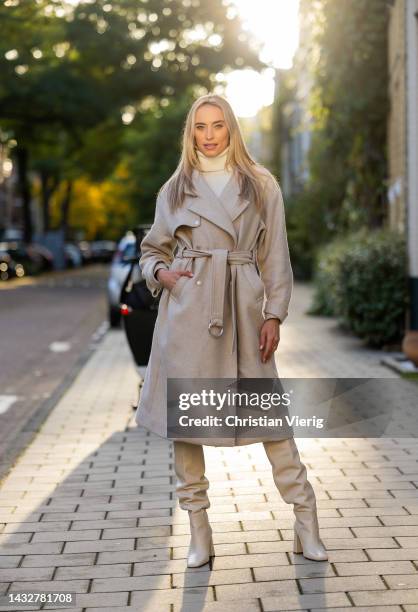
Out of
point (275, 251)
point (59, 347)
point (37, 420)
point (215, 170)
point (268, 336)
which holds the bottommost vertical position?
point (59, 347)

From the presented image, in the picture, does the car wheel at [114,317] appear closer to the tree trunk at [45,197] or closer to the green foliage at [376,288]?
the green foliage at [376,288]

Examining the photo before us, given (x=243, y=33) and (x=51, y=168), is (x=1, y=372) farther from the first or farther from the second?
(x=51, y=168)

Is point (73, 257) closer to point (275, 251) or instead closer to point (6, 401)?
point (6, 401)

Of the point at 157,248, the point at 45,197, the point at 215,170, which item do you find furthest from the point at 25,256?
the point at 215,170

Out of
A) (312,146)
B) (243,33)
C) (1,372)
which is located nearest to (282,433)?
(1,372)

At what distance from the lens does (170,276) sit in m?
4.46

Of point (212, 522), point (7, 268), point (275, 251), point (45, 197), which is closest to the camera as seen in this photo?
point (275, 251)

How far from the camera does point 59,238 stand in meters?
63.6

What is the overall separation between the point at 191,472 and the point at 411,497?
1675 millimetres

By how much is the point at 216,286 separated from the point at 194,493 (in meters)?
0.84

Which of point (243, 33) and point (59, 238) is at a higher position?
point (243, 33)

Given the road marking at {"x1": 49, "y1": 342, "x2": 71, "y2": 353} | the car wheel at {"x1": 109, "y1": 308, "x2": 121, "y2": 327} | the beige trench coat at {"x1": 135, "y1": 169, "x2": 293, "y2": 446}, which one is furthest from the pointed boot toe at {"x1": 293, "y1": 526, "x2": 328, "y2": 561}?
the car wheel at {"x1": 109, "y1": 308, "x2": 121, "y2": 327}

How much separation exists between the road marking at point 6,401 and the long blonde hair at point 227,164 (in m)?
5.51

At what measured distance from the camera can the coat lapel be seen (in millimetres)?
4426
